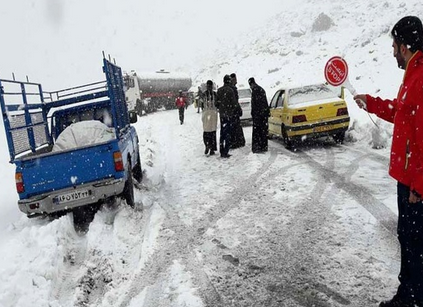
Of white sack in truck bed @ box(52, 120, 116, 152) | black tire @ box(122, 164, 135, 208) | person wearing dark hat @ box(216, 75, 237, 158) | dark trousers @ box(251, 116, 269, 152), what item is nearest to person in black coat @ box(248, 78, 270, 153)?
dark trousers @ box(251, 116, 269, 152)

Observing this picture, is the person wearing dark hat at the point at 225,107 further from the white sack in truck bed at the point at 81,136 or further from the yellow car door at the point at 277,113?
the white sack in truck bed at the point at 81,136

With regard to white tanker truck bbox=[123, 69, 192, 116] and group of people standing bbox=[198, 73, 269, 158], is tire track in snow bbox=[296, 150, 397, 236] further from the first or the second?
white tanker truck bbox=[123, 69, 192, 116]

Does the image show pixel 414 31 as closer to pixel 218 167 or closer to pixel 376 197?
pixel 376 197

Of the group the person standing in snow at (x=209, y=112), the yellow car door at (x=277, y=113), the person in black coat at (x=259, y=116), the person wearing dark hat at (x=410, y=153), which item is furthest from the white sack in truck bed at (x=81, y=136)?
the yellow car door at (x=277, y=113)

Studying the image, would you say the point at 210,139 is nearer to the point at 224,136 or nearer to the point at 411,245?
the point at 224,136

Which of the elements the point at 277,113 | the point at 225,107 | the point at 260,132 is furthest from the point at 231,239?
the point at 277,113

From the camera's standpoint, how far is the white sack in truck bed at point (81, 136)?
6371 millimetres

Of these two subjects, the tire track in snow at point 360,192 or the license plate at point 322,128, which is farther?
the license plate at point 322,128

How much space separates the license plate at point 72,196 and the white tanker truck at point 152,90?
80.0 feet

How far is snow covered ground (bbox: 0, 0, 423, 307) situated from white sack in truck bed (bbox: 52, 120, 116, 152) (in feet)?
4.10

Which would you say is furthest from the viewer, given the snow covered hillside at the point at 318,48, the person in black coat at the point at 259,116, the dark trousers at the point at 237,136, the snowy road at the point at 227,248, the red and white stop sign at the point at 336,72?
the snow covered hillside at the point at 318,48

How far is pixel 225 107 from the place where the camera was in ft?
33.4

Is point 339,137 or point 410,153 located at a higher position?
point 410,153

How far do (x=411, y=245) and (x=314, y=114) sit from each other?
719 cm
